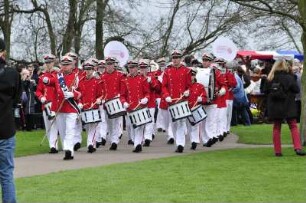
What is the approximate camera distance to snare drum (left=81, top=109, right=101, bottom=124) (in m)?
18.3

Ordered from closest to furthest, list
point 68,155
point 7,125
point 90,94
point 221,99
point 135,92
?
point 7,125 → point 68,155 → point 135,92 → point 90,94 → point 221,99

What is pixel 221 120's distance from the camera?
20.8 meters

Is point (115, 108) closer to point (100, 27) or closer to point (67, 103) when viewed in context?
point (67, 103)

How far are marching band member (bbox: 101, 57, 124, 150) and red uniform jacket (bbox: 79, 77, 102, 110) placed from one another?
21 cm

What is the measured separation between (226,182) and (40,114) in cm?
1462

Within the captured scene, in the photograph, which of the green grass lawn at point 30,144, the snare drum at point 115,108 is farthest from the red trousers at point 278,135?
the green grass lawn at point 30,144

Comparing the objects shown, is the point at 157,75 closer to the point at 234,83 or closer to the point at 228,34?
the point at 234,83

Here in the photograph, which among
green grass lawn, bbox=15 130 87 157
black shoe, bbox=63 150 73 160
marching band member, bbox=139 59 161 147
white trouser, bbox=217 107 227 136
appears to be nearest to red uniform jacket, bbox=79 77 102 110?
marching band member, bbox=139 59 161 147

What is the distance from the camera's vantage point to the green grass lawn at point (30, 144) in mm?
18186

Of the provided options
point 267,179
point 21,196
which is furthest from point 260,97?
point 21,196

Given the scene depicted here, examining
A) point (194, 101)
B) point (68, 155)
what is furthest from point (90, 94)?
point (68, 155)

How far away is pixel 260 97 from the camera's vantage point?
95.6 feet

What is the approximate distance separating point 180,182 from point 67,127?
15.5ft

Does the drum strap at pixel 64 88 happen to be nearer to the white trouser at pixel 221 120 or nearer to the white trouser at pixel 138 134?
the white trouser at pixel 138 134
